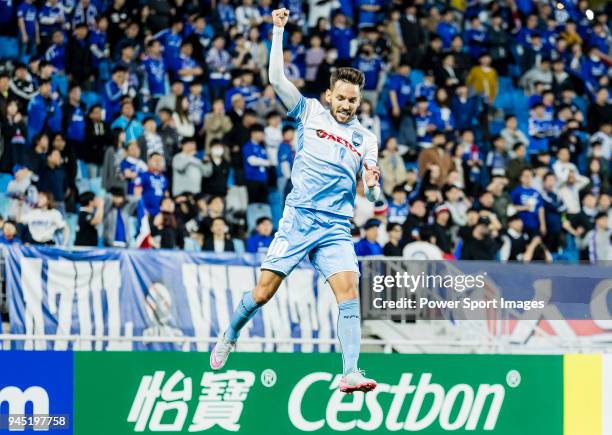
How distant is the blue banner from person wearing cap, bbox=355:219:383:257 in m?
2.28

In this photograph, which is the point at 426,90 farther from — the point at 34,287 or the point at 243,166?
the point at 34,287

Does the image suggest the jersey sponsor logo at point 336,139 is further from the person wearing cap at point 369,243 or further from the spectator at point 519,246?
the spectator at point 519,246

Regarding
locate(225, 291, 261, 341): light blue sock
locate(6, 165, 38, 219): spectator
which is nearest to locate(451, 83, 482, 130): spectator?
locate(6, 165, 38, 219): spectator

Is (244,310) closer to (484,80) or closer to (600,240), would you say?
(600,240)

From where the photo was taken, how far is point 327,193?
10.9m

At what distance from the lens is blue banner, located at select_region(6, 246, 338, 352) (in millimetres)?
14383

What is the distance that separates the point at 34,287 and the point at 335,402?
3.44 m

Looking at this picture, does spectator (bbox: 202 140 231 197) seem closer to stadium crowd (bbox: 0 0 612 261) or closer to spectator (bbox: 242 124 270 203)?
stadium crowd (bbox: 0 0 612 261)

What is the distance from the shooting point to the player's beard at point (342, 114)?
10844 millimetres

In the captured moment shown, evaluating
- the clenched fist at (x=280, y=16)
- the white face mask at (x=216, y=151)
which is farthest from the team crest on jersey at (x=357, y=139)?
the white face mask at (x=216, y=151)

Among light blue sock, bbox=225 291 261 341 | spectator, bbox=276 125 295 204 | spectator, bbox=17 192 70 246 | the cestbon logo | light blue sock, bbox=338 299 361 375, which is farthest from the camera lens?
spectator, bbox=276 125 295 204

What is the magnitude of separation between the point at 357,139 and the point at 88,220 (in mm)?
7417

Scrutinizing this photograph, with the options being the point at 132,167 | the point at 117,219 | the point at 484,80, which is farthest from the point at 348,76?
the point at 484,80

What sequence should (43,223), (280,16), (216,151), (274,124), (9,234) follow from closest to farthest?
(280,16) < (9,234) < (43,223) < (216,151) < (274,124)
